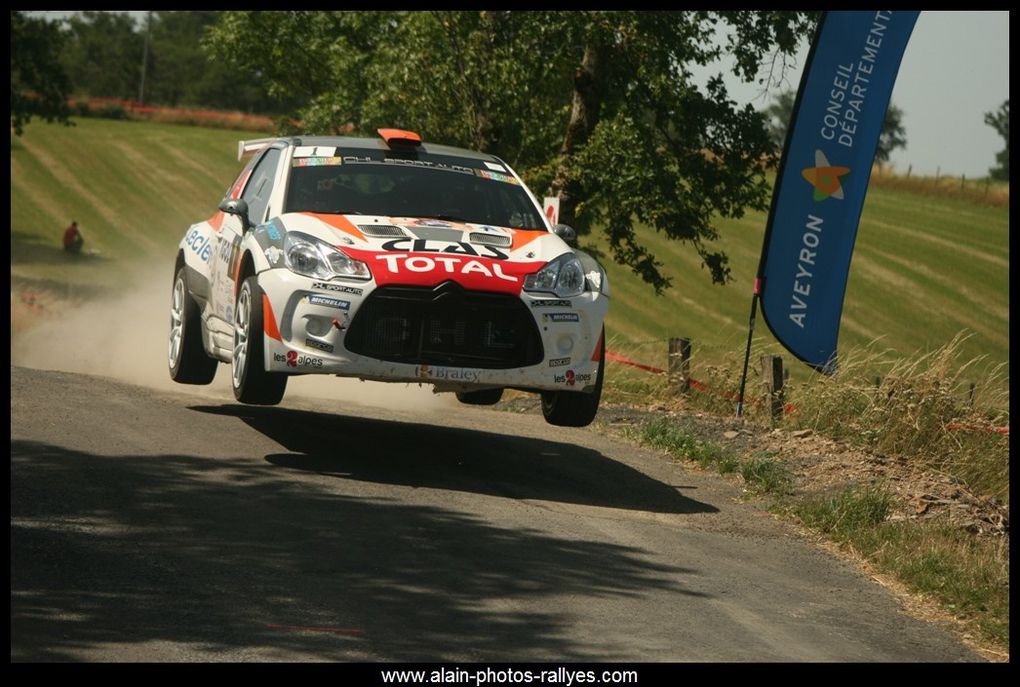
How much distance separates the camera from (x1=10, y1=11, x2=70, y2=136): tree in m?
39.5

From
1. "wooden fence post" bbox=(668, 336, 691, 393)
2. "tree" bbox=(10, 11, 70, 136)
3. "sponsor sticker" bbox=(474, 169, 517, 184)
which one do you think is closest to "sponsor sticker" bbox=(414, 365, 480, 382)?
"sponsor sticker" bbox=(474, 169, 517, 184)

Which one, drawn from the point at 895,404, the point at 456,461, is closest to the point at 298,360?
the point at 456,461

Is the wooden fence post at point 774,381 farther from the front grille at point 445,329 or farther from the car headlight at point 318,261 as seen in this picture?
the car headlight at point 318,261

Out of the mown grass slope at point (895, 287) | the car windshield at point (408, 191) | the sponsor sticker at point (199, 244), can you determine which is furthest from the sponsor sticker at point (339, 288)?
the mown grass slope at point (895, 287)

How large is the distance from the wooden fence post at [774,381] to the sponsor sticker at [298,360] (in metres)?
7.46

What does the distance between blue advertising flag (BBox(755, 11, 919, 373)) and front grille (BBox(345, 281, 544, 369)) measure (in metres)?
6.71

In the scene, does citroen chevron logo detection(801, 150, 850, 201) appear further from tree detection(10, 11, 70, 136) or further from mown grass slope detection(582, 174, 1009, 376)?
tree detection(10, 11, 70, 136)

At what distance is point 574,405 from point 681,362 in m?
6.94

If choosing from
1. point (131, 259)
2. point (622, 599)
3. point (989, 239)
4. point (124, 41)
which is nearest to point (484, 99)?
point (622, 599)

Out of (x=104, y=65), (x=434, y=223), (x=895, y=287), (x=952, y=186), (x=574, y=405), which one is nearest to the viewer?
(x=434, y=223)

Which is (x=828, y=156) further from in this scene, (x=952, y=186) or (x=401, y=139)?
(x=952, y=186)

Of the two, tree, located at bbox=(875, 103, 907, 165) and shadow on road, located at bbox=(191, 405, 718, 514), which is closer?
shadow on road, located at bbox=(191, 405, 718, 514)

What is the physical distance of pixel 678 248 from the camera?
180 feet

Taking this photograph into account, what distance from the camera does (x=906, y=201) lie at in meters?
58.8
